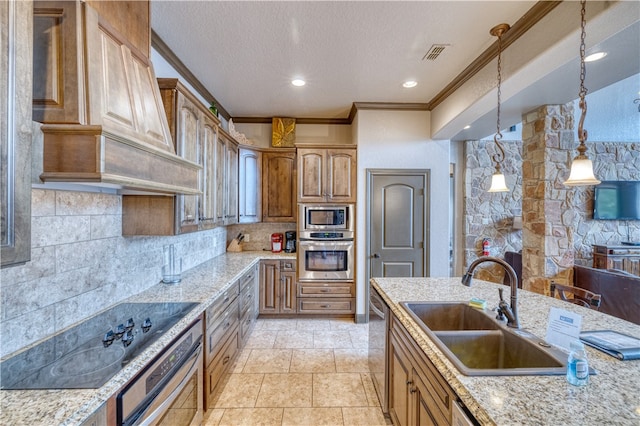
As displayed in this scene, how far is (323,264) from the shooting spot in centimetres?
392

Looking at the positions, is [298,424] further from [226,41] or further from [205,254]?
[226,41]

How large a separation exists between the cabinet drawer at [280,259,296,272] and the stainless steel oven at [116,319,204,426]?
2.00m

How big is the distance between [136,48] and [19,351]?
1644mm

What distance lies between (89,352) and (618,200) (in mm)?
7603

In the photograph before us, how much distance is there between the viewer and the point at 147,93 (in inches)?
66.0

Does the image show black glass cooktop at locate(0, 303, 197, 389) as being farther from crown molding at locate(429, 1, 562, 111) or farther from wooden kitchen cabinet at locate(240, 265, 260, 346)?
crown molding at locate(429, 1, 562, 111)

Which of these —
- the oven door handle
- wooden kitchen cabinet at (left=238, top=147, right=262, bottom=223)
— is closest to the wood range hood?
the oven door handle

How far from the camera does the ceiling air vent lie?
2.45 m

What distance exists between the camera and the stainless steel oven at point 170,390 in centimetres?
117

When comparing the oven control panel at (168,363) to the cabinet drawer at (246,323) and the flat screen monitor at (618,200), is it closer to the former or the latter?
the cabinet drawer at (246,323)

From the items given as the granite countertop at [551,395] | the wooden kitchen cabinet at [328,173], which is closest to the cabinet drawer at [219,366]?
the granite countertop at [551,395]

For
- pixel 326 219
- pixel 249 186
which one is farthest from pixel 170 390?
pixel 249 186

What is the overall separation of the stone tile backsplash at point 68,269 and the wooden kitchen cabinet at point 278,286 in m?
1.78

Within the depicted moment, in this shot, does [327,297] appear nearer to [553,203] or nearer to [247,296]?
[247,296]
